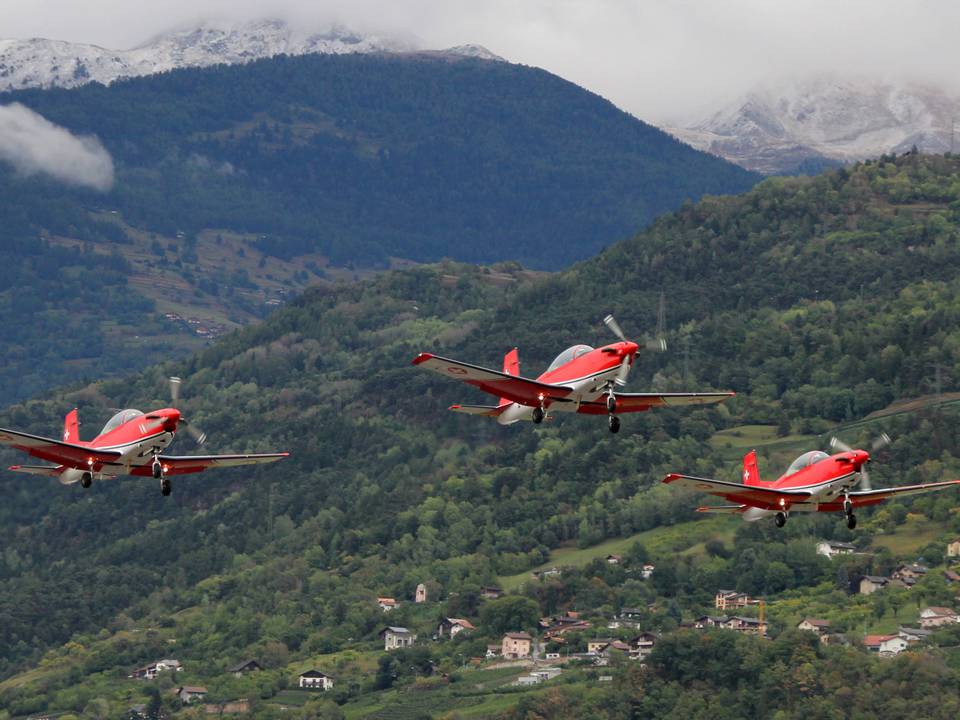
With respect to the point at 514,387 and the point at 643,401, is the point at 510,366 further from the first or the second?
the point at 514,387

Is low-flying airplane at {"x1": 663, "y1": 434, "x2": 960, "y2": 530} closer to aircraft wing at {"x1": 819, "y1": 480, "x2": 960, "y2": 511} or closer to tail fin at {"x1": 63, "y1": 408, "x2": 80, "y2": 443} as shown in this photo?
aircraft wing at {"x1": 819, "y1": 480, "x2": 960, "y2": 511}

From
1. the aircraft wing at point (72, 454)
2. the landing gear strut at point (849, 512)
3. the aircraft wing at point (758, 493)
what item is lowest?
the landing gear strut at point (849, 512)

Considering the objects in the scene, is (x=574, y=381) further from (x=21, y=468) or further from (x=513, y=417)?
(x=21, y=468)

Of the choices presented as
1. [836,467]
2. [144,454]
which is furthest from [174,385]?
[836,467]

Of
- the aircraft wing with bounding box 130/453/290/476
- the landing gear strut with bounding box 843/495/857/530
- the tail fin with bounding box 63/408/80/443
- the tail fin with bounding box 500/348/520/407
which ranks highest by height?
the tail fin with bounding box 500/348/520/407

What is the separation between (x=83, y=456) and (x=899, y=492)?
3897 cm

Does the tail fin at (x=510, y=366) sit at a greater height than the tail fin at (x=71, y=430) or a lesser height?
greater

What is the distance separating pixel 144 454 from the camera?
10100 centimetres

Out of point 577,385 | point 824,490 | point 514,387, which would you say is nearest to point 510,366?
point 577,385

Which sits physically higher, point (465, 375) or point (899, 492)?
point (465, 375)

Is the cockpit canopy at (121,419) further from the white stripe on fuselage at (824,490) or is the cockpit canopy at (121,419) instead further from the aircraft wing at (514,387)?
the white stripe on fuselage at (824,490)

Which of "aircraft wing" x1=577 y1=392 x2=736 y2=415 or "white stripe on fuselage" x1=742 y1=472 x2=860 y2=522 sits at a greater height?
"aircraft wing" x1=577 y1=392 x2=736 y2=415

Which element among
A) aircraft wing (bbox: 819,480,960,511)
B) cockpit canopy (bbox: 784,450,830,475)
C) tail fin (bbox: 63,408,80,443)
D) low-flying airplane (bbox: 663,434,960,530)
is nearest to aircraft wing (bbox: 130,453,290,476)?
tail fin (bbox: 63,408,80,443)

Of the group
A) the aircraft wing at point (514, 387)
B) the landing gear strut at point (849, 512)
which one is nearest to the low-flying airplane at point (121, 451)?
the aircraft wing at point (514, 387)
